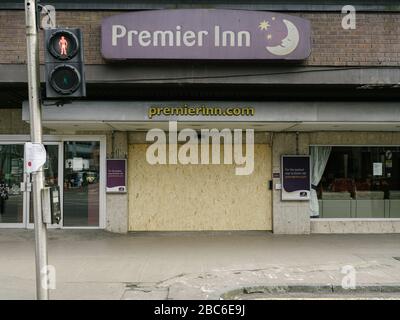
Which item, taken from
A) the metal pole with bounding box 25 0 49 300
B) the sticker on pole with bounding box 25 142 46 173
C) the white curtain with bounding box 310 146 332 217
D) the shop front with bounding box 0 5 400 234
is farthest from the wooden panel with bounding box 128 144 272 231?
the sticker on pole with bounding box 25 142 46 173

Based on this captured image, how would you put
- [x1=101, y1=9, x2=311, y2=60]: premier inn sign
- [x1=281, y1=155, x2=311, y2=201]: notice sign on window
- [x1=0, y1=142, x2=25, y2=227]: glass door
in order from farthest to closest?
[x1=0, y1=142, x2=25, y2=227]: glass door → [x1=281, y1=155, x2=311, y2=201]: notice sign on window → [x1=101, y1=9, x2=311, y2=60]: premier inn sign

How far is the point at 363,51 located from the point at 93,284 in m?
7.33

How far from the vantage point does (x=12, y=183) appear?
42.8 feet

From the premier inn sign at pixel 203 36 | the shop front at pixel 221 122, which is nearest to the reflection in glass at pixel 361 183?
the shop front at pixel 221 122

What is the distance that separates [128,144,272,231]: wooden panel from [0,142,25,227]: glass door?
283cm

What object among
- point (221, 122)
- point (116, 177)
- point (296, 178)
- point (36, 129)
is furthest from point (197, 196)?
point (36, 129)

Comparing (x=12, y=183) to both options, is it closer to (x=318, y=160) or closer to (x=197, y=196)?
(x=197, y=196)

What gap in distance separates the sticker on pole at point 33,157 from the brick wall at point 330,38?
492cm

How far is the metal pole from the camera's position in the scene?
6172 millimetres

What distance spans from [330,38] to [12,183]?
28.1 feet

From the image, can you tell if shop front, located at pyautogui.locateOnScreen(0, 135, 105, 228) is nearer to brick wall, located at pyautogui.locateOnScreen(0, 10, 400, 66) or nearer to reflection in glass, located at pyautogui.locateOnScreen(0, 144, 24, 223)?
reflection in glass, located at pyautogui.locateOnScreen(0, 144, 24, 223)

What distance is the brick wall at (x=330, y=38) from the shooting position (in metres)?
10.7

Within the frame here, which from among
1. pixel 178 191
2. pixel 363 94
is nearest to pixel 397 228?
pixel 363 94

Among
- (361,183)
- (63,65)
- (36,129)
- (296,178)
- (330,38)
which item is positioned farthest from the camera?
(361,183)
